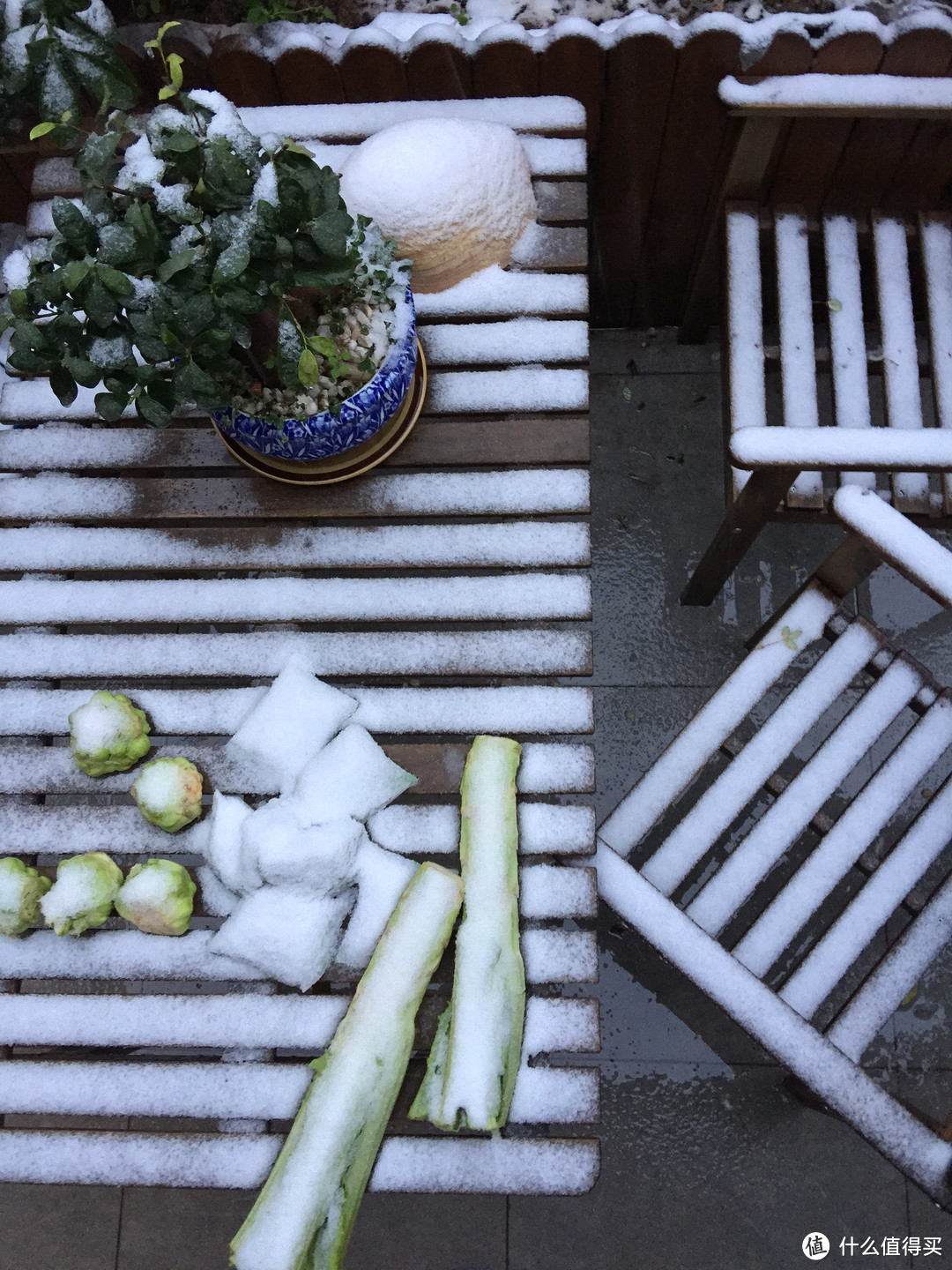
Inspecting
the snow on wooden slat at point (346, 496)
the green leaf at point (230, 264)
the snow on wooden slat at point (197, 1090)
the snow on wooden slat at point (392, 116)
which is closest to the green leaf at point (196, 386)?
the green leaf at point (230, 264)

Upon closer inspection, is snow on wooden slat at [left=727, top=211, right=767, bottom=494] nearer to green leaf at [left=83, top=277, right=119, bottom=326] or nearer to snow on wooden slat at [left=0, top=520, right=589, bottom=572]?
snow on wooden slat at [left=0, top=520, right=589, bottom=572]

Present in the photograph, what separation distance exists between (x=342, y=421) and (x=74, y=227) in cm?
38

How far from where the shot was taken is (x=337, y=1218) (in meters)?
1.08

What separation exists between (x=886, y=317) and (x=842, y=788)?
40.7 inches

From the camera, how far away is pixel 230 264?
0.90m

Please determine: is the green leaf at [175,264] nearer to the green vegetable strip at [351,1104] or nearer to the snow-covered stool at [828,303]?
the green vegetable strip at [351,1104]

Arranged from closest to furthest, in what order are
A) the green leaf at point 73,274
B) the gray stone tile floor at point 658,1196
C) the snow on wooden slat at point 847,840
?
the green leaf at point 73,274 < the snow on wooden slat at point 847,840 < the gray stone tile floor at point 658,1196

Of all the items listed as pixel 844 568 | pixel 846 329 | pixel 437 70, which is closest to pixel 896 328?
pixel 846 329

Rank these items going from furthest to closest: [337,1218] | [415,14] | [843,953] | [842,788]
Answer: [842,788]
[415,14]
[843,953]
[337,1218]

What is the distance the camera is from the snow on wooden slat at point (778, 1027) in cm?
133

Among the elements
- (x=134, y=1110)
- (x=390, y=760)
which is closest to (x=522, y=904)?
(x=390, y=760)

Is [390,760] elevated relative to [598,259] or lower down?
lower down

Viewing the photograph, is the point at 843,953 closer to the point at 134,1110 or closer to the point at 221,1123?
the point at 221,1123

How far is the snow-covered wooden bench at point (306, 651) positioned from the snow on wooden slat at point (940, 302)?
2.64 feet
